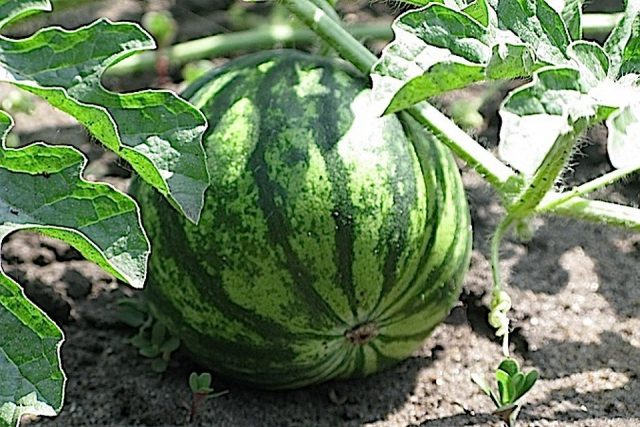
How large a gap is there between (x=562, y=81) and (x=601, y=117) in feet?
0.34

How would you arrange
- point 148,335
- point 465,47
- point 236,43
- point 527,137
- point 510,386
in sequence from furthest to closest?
point 236,43 < point 148,335 < point 510,386 < point 465,47 < point 527,137

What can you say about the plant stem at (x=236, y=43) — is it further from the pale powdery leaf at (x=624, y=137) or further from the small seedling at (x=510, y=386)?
the pale powdery leaf at (x=624, y=137)

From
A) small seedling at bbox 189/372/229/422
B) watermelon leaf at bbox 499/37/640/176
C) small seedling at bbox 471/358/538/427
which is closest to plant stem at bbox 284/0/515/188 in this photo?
small seedling at bbox 471/358/538/427

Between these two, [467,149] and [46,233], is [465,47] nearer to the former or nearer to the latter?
[467,149]

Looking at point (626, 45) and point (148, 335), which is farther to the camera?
point (148, 335)

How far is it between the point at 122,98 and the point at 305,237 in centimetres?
50

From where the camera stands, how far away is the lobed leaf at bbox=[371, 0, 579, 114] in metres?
1.73

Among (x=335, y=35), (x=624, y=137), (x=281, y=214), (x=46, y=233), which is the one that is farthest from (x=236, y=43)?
(x=624, y=137)

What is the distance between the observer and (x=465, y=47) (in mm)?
1771

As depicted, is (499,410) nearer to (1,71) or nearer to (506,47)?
(506,47)

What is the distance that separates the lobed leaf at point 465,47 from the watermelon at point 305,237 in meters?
0.36

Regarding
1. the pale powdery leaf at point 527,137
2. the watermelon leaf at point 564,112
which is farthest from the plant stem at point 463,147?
the pale powdery leaf at point 527,137

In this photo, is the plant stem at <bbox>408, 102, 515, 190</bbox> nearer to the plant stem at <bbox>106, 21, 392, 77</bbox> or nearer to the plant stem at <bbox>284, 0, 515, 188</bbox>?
the plant stem at <bbox>284, 0, 515, 188</bbox>

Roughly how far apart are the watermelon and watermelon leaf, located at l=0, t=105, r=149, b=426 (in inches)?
18.3
